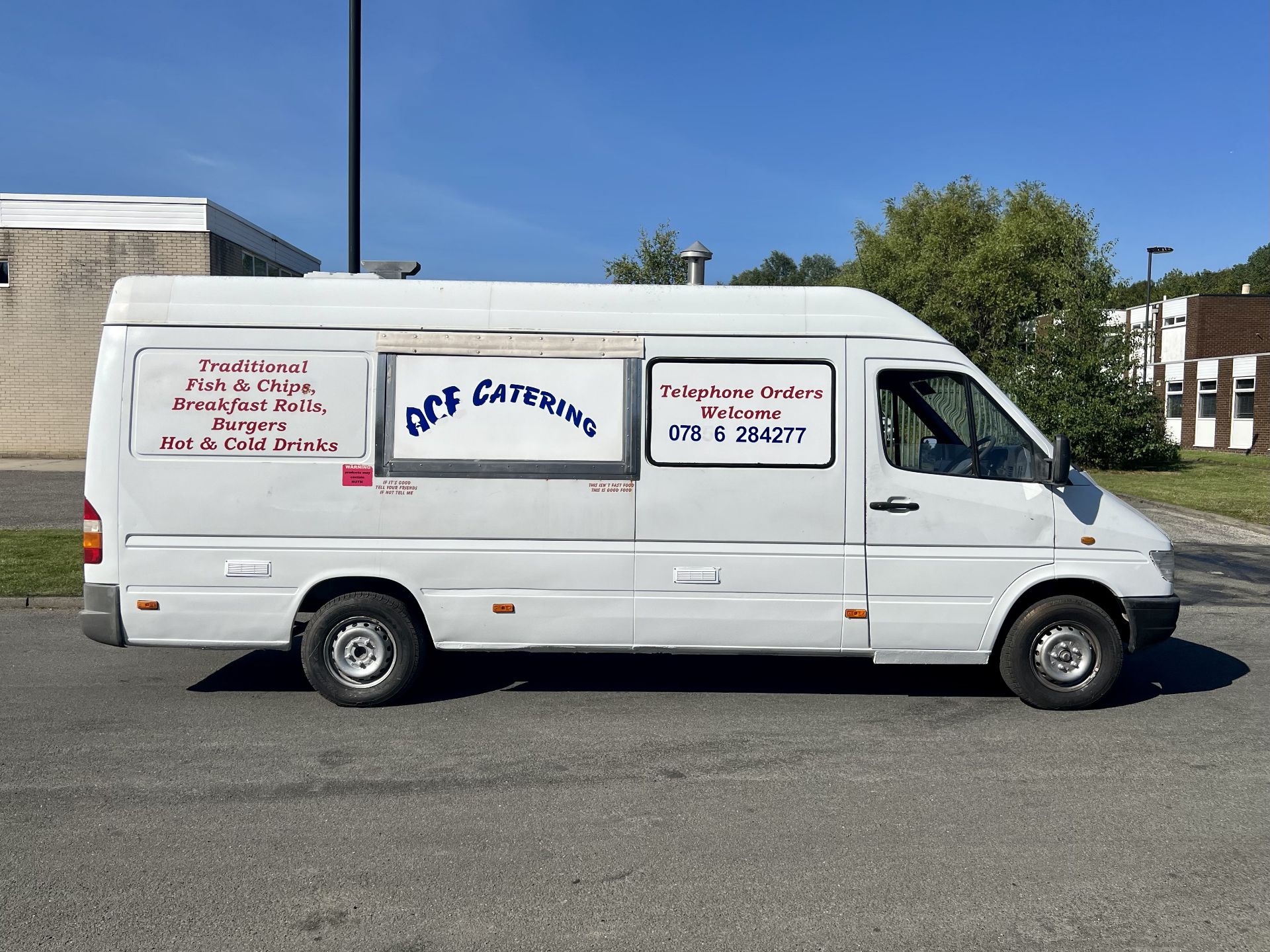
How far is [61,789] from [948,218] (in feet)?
118

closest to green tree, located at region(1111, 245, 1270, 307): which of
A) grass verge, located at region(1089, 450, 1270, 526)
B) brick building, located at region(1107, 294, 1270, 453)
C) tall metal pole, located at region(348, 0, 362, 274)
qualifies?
brick building, located at region(1107, 294, 1270, 453)

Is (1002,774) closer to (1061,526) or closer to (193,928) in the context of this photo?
(1061,526)

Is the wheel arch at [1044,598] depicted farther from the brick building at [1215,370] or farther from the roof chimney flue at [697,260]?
the brick building at [1215,370]

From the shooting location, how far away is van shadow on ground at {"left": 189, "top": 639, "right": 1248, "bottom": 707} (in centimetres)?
676

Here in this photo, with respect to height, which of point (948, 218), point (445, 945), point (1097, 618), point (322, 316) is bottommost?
point (445, 945)

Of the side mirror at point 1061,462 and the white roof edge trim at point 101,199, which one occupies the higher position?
the white roof edge trim at point 101,199

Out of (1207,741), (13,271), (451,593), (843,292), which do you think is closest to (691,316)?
(843,292)

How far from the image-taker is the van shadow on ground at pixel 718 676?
676 cm

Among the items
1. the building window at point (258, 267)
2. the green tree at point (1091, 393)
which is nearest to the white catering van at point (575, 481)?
the green tree at point (1091, 393)

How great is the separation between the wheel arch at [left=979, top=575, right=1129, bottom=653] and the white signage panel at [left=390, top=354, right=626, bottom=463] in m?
2.50

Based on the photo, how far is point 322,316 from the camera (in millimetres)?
6148

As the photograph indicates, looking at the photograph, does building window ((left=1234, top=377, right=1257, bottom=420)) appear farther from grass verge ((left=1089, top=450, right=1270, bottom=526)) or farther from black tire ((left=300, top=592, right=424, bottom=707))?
black tire ((left=300, top=592, right=424, bottom=707))

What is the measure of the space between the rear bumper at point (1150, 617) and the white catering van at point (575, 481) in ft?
0.04

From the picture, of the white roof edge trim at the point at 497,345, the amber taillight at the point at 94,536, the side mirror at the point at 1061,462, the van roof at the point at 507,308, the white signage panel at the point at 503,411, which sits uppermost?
the van roof at the point at 507,308
